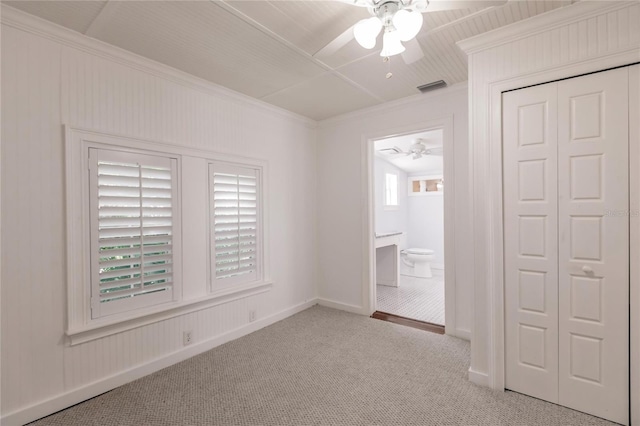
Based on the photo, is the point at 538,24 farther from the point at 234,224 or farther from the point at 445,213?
the point at 234,224

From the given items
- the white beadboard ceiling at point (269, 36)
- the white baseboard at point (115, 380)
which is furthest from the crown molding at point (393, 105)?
the white baseboard at point (115, 380)

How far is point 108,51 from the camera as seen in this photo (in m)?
2.22

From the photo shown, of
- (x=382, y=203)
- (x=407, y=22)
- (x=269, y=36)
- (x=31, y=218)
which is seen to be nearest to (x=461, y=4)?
(x=407, y=22)

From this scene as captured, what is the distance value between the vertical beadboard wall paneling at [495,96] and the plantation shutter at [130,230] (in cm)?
245

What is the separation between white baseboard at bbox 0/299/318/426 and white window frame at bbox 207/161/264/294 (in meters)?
0.46

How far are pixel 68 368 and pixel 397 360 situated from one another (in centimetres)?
242

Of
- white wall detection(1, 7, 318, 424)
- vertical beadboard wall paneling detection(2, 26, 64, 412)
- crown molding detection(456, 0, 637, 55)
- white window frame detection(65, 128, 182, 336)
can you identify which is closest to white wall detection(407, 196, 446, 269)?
crown molding detection(456, 0, 637, 55)

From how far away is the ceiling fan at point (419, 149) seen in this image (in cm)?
486

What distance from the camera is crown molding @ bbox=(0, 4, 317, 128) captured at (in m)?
1.86

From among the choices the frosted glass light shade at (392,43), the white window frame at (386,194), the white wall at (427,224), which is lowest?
the white wall at (427,224)

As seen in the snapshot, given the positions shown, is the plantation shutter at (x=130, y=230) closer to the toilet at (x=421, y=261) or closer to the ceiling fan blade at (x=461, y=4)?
the ceiling fan blade at (x=461, y=4)

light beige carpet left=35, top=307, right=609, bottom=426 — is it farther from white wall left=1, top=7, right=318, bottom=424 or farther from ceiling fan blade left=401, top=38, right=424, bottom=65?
ceiling fan blade left=401, top=38, right=424, bottom=65

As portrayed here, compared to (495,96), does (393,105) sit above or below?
above

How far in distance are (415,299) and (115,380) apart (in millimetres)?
3521
